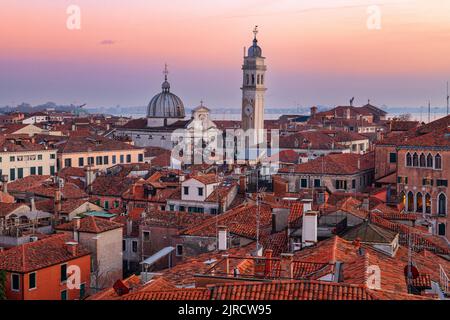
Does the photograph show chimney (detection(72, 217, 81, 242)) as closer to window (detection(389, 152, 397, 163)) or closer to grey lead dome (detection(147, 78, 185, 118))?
window (detection(389, 152, 397, 163))

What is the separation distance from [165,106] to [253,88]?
977 centimetres

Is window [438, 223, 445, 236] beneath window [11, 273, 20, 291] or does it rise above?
beneath

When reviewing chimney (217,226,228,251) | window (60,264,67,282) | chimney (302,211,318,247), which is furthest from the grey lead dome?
chimney (302,211,318,247)

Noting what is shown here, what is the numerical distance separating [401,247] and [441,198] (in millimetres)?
15104

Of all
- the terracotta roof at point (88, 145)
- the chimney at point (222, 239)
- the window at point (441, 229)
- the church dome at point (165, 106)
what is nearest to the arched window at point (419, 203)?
the window at point (441, 229)

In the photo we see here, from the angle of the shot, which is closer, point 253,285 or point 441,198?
point 253,285

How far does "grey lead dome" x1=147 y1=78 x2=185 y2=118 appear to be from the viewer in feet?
218

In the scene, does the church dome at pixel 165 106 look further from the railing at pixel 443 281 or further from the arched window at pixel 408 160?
the railing at pixel 443 281

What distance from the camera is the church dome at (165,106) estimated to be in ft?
218

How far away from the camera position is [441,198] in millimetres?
30094

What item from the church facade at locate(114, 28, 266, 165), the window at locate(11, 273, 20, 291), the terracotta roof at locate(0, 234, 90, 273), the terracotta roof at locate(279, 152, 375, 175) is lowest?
the window at locate(11, 273, 20, 291)

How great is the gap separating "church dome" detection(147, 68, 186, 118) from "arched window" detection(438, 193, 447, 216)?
129ft
